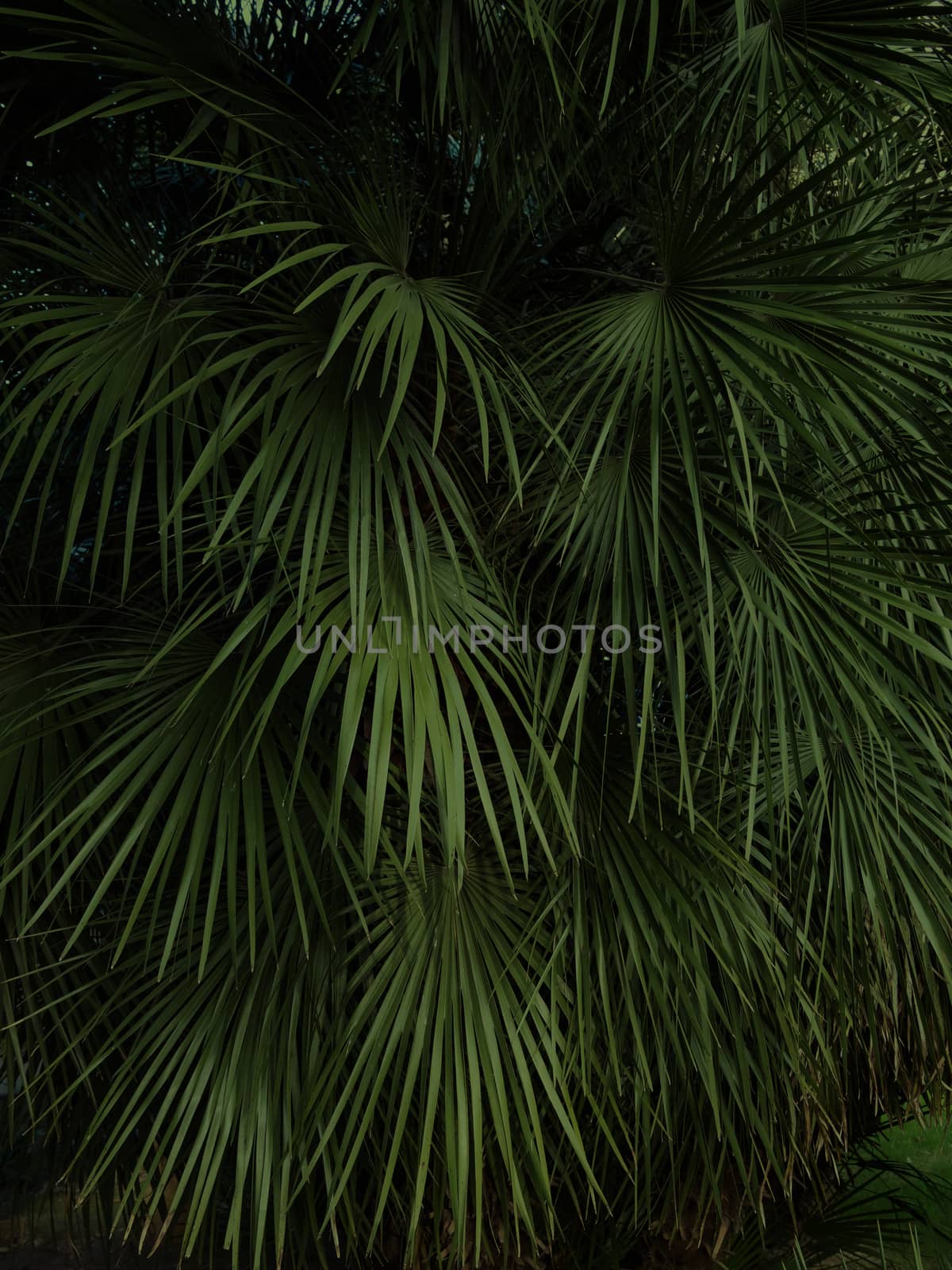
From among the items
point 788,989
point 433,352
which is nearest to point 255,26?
point 433,352

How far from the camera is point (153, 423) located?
1449 mm

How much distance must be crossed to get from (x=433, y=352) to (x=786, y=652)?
0.55m

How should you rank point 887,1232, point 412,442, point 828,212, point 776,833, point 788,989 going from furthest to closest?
point 887,1232 < point 776,833 < point 788,989 < point 412,442 < point 828,212

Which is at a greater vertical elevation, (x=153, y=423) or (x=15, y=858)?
(x=153, y=423)

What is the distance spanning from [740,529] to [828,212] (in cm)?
33

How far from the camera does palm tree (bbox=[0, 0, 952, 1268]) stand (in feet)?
3.80

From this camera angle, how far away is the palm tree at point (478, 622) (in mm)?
1159

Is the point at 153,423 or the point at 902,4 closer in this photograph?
the point at 902,4

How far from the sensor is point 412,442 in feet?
4.05

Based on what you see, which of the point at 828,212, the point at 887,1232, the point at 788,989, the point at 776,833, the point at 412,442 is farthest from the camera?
the point at 887,1232

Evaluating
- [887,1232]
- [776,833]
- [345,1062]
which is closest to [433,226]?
[776,833]

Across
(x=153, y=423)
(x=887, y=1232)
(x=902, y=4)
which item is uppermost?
(x=902, y=4)

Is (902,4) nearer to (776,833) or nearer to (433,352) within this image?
(433,352)

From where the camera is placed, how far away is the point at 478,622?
125 cm
